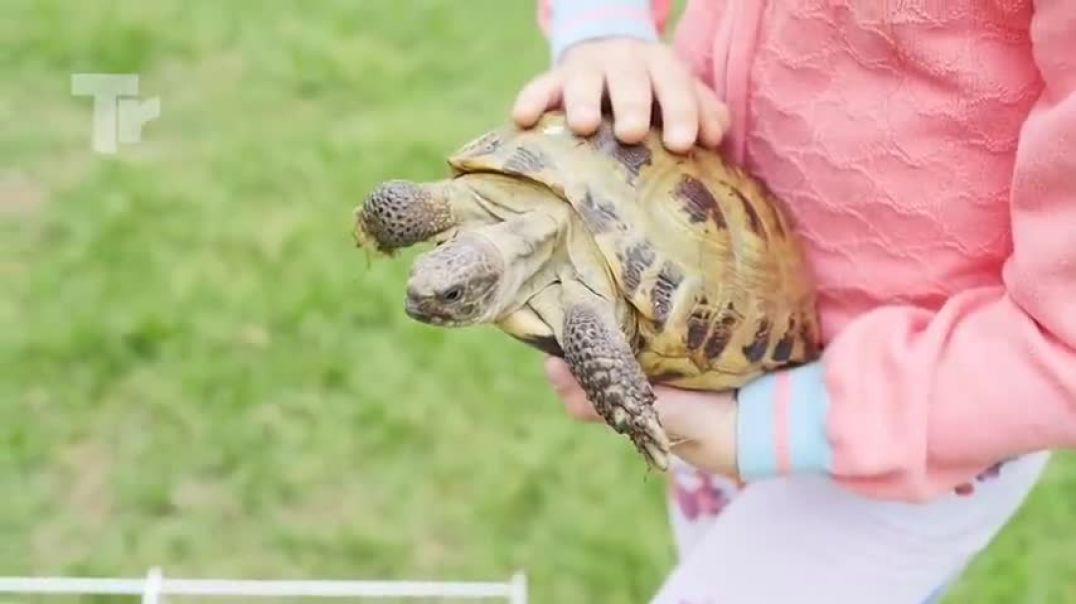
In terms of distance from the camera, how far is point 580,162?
0.64 metres

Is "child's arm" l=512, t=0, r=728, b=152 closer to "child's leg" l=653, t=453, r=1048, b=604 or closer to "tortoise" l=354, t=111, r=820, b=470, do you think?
"tortoise" l=354, t=111, r=820, b=470

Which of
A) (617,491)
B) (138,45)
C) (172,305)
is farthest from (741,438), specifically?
(138,45)

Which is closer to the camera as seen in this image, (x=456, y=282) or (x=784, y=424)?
(x=456, y=282)

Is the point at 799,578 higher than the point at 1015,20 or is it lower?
lower

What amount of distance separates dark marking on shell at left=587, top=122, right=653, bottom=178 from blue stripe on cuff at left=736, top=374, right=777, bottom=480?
13 centimetres

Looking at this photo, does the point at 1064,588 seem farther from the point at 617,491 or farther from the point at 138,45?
the point at 138,45

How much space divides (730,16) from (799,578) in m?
0.30

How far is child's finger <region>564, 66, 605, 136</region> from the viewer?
66 centimetres

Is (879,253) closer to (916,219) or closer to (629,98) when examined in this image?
(916,219)

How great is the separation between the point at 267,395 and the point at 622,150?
80 cm

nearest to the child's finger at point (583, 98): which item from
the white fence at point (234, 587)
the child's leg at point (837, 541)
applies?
the child's leg at point (837, 541)

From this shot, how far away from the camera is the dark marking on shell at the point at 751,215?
68 cm

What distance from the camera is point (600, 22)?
0.75 m

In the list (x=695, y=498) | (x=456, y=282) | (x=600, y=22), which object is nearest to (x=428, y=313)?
(x=456, y=282)
